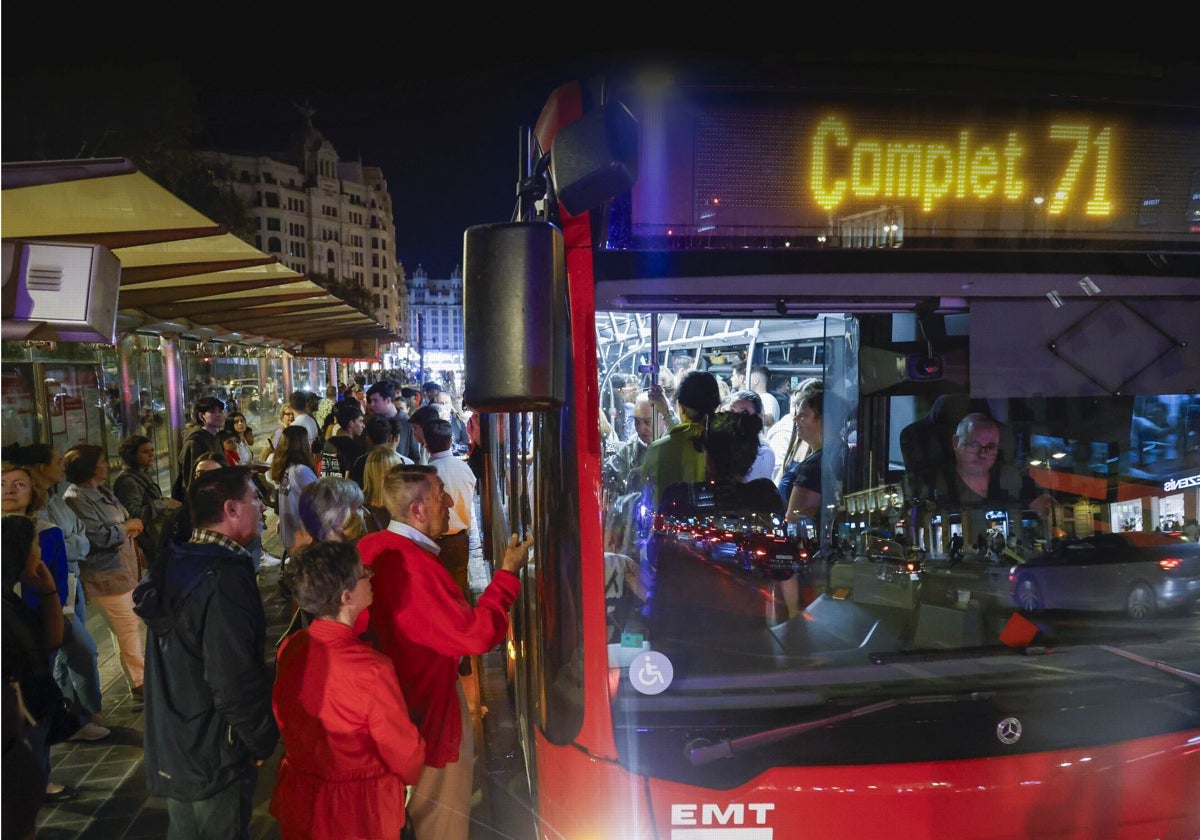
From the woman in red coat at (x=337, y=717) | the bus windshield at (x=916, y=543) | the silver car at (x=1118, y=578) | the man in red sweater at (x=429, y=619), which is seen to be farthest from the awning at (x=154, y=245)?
the silver car at (x=1118, y=578)

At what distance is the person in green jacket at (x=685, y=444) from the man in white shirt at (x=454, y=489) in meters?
3.93

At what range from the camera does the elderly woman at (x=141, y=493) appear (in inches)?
244

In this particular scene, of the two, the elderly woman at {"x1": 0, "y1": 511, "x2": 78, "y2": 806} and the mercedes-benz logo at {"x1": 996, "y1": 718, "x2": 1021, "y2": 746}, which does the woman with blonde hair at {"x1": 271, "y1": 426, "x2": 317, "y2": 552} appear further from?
the mercedes-benz logo at {"x1": 996, "y1": 718, "x2": 1021, "y2": 746}

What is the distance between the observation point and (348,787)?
269cm

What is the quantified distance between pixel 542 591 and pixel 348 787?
1051 millimetres

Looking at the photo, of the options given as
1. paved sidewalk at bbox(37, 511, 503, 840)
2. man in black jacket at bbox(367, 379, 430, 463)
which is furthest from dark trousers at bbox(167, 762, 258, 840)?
man in black jacket at bbox(367, 379, 430, 463)

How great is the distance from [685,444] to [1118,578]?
159 cm

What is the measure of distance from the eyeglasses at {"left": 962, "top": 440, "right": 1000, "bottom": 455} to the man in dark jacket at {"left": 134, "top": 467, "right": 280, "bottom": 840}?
9.38 ft

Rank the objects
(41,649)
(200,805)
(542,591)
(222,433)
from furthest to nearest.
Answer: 1. (222,433)
2. (41,649)
3. (200,805)
4. (542,591)

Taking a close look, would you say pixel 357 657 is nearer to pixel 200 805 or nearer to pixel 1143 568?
pixel 200 805

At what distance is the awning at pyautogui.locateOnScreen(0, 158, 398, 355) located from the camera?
160 inches

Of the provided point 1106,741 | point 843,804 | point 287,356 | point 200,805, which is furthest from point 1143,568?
point 287,356

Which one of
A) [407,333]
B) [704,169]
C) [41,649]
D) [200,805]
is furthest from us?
[407,333]

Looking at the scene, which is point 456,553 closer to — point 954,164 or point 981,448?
point 981,448
